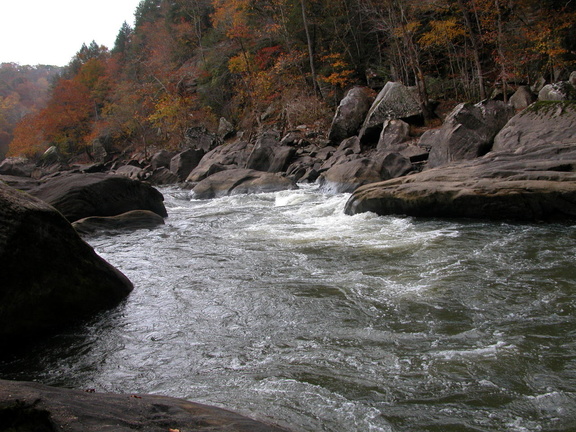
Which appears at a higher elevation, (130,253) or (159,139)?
(159,139)

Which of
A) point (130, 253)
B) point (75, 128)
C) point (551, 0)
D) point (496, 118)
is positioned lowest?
point (130, 253)

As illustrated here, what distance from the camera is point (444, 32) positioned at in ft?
60.2

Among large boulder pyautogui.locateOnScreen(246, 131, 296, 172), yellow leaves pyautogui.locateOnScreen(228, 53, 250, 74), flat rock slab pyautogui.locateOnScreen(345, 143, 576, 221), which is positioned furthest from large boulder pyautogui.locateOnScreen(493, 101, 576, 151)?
yellow leaves pyautogui.locateOnScreen(228, 53, 250, 74)

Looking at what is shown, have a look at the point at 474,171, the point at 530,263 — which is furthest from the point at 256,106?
the point at 530,263

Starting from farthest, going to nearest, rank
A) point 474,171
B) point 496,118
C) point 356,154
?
1. point 356,154
2. point 496,118
3. point 474,171

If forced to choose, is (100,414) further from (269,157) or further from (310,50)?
(310,50)

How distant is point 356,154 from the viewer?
18094 millimetres

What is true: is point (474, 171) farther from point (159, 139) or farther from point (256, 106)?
point (159, 139)

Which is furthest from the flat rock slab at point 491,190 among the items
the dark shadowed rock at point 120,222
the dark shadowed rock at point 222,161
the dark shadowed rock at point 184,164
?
the dark shadowed rock at point 184,164

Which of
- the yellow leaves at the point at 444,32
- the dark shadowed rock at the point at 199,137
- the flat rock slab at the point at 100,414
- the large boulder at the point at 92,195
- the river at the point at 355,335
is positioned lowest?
the river at the point at 355,335

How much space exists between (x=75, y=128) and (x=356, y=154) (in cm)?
3922

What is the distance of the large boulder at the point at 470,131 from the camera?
12.8 m

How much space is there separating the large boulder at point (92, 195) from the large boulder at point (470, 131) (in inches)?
359

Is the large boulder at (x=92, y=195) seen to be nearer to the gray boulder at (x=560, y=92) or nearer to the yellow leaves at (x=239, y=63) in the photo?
the gray boulder at (x=560, y=92)
